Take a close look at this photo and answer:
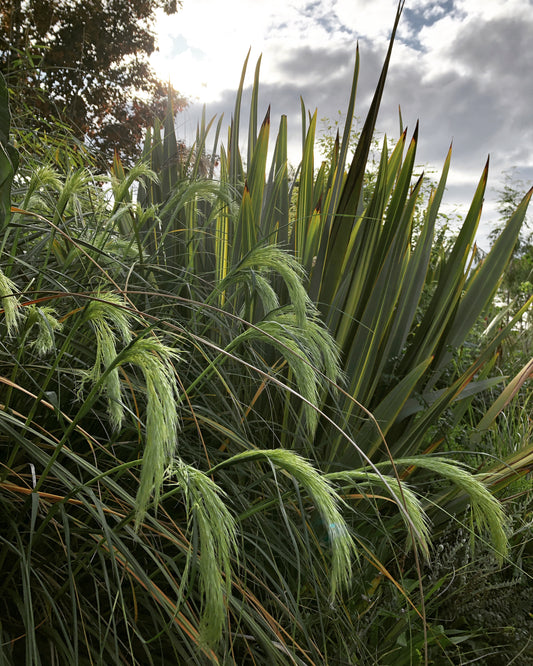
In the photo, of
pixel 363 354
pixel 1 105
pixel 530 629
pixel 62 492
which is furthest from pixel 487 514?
pixel 530 629

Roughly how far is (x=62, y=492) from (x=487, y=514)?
907mm

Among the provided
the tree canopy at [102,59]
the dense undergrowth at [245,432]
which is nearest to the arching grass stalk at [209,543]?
the dense undergrowth at [245,432]

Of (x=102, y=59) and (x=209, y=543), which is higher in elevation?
(x=102, y=59)

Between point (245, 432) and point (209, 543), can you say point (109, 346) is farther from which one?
point (245, 432)

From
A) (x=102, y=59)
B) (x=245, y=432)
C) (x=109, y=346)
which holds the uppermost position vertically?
(x=102, y=59)

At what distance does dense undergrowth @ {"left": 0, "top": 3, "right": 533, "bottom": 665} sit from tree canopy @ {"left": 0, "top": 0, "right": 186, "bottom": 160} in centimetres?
774

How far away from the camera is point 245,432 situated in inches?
53.5

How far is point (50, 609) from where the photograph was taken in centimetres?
97

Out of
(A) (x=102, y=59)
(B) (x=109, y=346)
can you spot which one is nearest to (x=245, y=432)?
(B) (x=109, y=346)

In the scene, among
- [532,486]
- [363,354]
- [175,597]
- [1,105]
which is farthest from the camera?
[532,486]

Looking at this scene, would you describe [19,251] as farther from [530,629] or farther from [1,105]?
[530,629]

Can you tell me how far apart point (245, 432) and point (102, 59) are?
11.6m

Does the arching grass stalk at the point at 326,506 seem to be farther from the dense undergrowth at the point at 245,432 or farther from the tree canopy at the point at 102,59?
the tree canopy at the point at 102,59

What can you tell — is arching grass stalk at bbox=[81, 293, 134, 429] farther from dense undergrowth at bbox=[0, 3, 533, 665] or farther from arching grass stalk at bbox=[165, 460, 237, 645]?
arching grass stalk at bbox=[165, 460, 237, 645]
